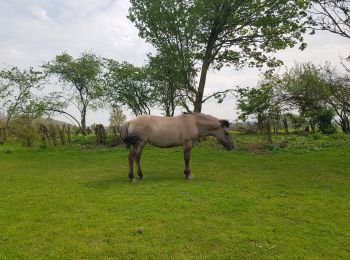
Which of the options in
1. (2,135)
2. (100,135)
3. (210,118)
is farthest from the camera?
(2,135)

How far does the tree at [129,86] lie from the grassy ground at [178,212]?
15.9 m

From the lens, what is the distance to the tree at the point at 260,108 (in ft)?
73.6

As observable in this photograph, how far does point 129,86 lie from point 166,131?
19.8 m

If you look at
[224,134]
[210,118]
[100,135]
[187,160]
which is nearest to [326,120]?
[100,135]

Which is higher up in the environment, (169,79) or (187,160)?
(169,79)

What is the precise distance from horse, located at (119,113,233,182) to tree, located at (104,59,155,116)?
57.3ft

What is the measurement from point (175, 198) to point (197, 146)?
1289 cm

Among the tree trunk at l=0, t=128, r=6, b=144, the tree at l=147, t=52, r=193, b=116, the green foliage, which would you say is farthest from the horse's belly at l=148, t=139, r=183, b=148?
the green foliage

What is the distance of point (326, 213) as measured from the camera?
26.8 ft

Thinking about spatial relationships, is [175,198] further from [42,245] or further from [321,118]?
[321,118]

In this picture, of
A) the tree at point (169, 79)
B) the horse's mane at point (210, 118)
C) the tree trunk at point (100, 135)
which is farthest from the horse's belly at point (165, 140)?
the tree trunk at point (100, 135)

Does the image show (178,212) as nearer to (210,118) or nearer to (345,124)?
(210,118)

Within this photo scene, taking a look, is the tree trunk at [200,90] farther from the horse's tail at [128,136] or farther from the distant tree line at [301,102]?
the horse's tail at [128,136]

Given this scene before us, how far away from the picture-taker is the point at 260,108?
22953 millimetres
